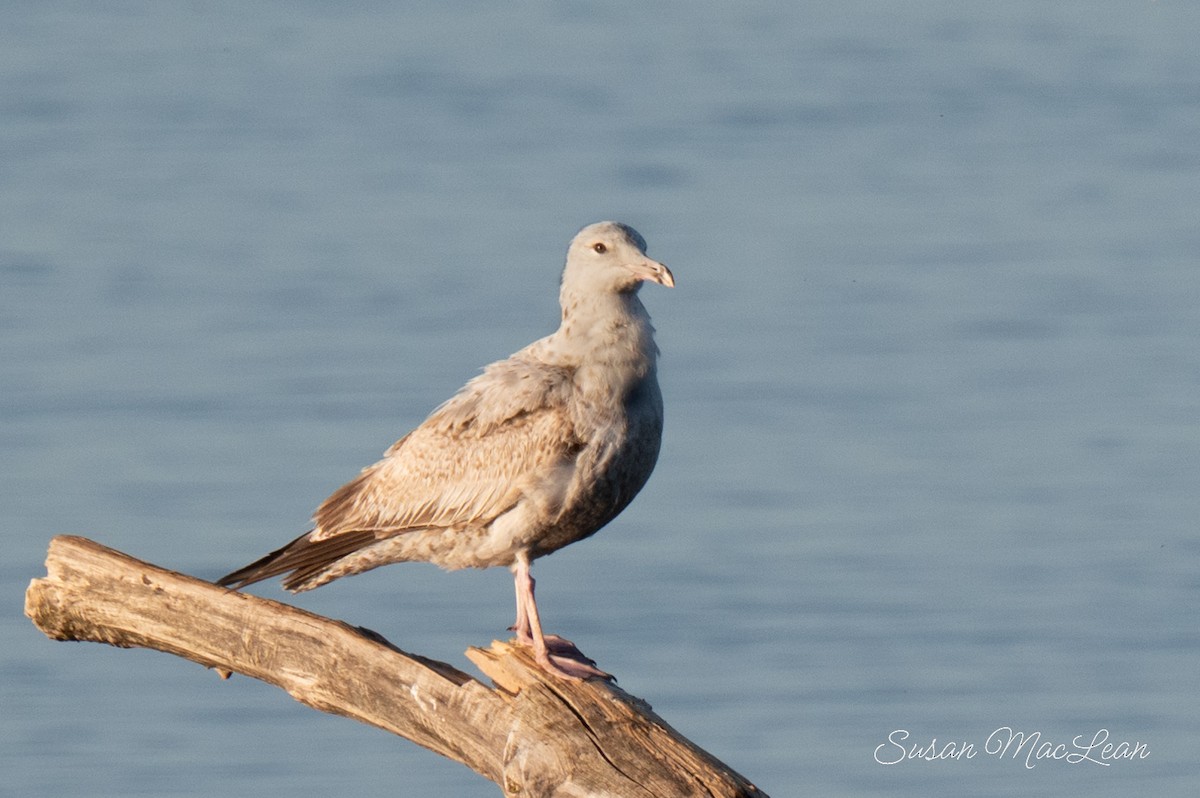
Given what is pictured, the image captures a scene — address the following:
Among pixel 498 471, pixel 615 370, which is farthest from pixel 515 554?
pixel 615 370

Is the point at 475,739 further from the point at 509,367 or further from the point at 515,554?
the point at 509,367

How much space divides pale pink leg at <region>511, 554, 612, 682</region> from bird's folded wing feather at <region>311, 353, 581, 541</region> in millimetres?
288

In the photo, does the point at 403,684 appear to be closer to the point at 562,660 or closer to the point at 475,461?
the point at 562,660

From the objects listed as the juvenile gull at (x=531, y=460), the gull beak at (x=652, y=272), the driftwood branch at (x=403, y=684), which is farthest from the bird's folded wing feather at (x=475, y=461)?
the driftwood branch at (x=403, y=684)

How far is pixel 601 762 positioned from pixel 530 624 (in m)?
1.21

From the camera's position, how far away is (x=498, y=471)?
800 centimetres

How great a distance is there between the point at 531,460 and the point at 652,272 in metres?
0.90

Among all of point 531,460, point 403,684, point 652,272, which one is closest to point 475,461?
point 531,460

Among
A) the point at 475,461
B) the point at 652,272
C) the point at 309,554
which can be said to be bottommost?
the point at 309,554

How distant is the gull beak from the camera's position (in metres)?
8.01

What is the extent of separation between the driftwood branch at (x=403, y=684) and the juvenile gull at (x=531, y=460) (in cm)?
26

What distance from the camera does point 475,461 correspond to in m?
8.09

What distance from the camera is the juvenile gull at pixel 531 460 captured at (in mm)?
7867

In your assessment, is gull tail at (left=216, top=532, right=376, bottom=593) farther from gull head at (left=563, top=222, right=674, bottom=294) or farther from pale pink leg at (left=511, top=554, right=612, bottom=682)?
gull head at (left=563, top=222, right=674, bottom=294)
